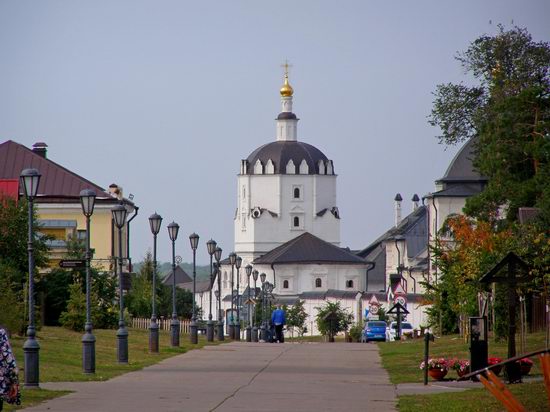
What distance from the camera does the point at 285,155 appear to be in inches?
7692

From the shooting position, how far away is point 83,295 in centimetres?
4859

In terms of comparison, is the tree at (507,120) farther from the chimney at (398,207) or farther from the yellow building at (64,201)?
the chimney at (398,207)

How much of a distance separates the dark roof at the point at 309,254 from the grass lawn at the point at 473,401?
506 ft

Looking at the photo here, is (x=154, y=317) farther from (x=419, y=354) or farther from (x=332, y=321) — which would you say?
(x=332, y=321)

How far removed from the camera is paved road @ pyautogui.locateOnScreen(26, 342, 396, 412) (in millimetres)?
20344

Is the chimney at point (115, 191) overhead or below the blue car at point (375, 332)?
overhead

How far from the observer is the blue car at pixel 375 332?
70125mm

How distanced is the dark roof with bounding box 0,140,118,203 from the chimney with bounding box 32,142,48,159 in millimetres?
3106

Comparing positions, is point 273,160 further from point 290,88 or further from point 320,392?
point 320,392

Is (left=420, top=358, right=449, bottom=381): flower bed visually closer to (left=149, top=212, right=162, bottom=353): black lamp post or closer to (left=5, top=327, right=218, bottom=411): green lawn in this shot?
(left=5, top=327, right=218, bottom=411): green lawn

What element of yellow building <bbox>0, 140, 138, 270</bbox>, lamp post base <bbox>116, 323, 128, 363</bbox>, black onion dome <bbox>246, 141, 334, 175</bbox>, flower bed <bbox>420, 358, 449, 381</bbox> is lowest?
flower bed <bbox>420, 358, 449, 381</bbox>

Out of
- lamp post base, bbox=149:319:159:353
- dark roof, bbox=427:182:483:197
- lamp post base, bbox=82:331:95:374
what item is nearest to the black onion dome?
dark roof, bbox=427:182:483:197

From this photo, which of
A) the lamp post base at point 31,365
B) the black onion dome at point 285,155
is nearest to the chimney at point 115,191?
the lamp post base at point 31,365

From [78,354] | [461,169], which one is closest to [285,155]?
[461,169]
